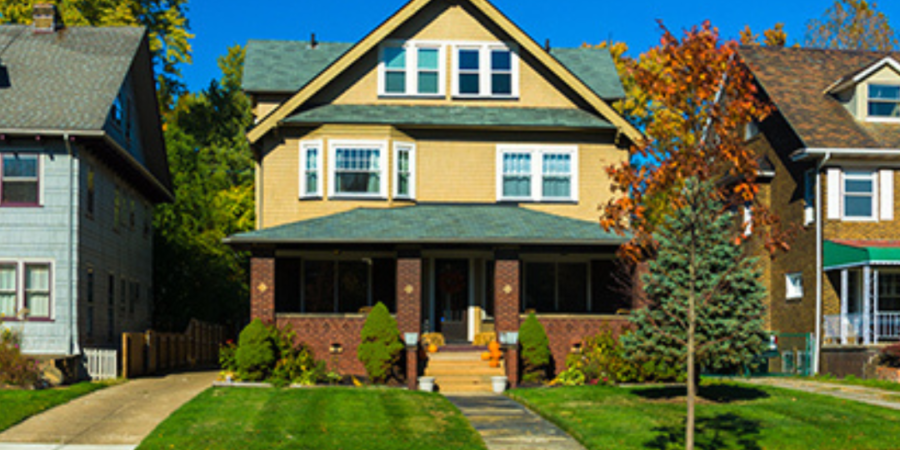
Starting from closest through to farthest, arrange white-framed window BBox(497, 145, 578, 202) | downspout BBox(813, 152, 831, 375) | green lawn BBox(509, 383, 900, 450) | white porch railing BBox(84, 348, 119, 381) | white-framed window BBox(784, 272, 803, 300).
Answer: green lawn BBox(509, 383, 900, 450) → white porch railing BBox(84, 348, 119, 381) → white-framed window BBox(497, 145, 578, 202) → downspout BBox(813, 152, 831, 375) → white-framed window BBox(784, 272, 803, 300)

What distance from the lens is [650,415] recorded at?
20.2 metres

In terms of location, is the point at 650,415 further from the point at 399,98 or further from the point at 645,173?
the point at 399,98

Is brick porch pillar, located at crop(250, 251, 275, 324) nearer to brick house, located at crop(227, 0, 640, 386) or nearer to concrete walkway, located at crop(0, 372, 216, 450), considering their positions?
brick house, located at crop(227, 0, 640, 386)

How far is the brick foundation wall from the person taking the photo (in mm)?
27734

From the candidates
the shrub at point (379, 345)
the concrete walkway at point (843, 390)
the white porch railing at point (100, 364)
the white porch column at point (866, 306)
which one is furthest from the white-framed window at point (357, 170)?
the white porch column at point (866, 306)

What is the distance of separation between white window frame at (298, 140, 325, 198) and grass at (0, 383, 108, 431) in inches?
323

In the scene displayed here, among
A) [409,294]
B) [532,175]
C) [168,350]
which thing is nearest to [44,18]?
[168,350]

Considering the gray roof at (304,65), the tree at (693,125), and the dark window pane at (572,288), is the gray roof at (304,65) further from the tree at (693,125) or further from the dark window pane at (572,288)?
the tree at (693,125)

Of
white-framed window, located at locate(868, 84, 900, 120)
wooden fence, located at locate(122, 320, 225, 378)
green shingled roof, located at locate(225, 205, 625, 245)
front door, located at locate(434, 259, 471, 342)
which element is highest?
white-framed window, located at locate(868, 84, 900, 120)

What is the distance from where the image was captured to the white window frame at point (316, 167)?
31141mm

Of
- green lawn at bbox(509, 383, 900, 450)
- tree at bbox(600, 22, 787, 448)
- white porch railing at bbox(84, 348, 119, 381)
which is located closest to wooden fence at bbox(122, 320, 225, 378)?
white porch railing at bbox(84, 348, 119, 381)

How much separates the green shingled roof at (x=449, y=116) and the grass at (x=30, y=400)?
9796 millimetres

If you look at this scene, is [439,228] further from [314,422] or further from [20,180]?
[20,180]

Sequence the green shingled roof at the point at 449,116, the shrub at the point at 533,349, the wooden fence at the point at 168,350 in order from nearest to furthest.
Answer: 1. the shrub at the point at 533,349
2. the wooden fence at the point at 168,350
3. the green shingled roof at the point at 449,116
